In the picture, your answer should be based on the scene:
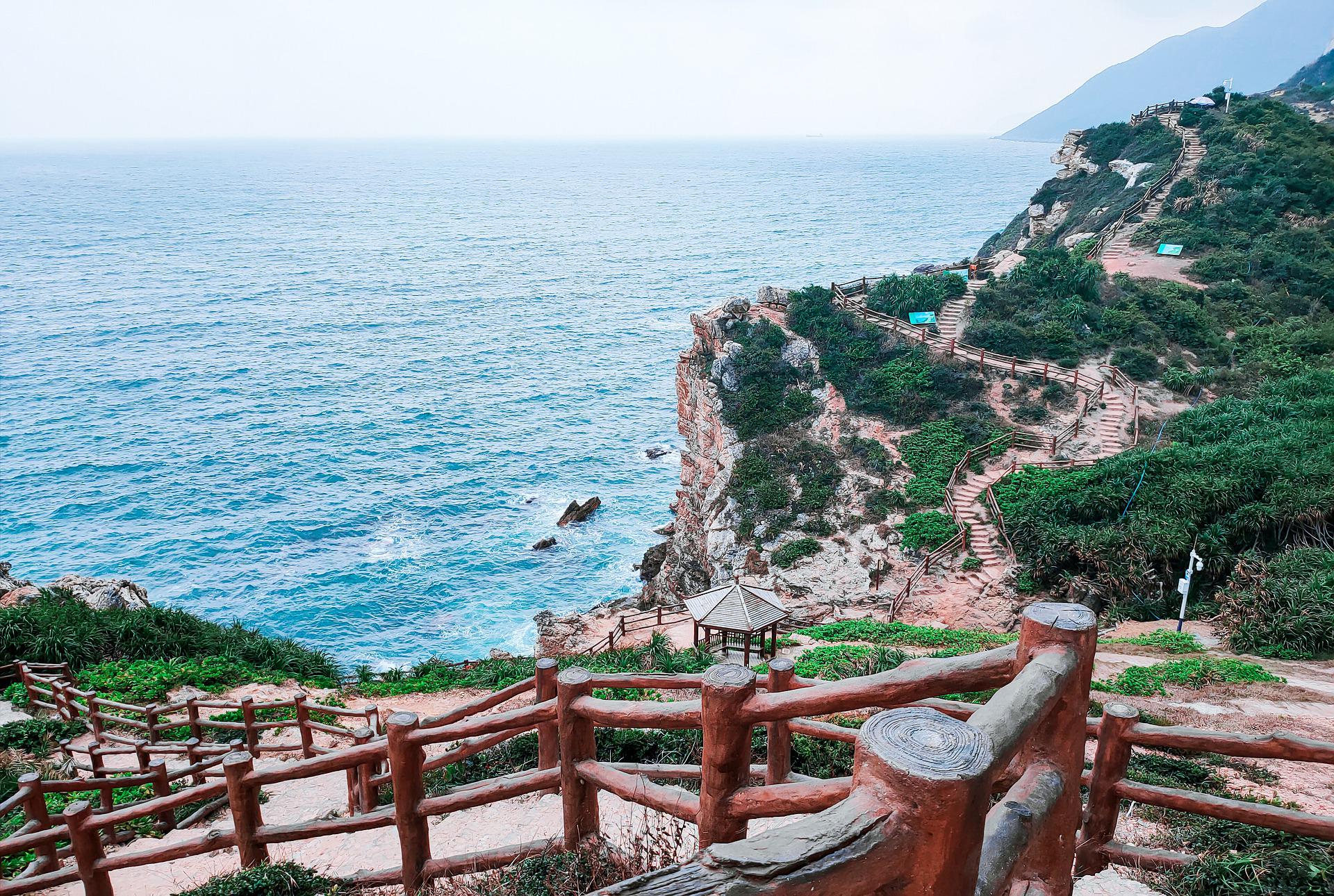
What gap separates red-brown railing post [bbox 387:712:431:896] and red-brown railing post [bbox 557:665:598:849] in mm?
1159

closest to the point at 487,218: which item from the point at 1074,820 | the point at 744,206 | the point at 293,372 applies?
the point at 744,206

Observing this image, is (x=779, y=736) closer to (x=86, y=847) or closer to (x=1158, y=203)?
(x=86, y=847)

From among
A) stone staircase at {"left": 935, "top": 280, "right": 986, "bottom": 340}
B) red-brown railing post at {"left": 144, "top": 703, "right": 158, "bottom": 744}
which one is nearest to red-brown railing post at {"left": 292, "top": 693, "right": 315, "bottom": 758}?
red-brown railing post at {"left": 144, "top": 703, "right": 158, "bottom": 744}

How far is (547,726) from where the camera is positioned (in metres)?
6.25

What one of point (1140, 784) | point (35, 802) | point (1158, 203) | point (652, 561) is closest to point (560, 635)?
point (652, 561)

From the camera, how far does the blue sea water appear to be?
35.4 meters

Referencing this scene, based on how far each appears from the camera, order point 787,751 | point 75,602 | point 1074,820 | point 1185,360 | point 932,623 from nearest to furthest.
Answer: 1. point 1074,820
2. point 787,751
3. point 75,602
4. point 932,623
5. point 1185,360

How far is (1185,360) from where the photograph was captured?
30781 millimetres

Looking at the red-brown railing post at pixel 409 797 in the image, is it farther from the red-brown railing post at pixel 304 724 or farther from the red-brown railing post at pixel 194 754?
the red-brown railing post at pixel 304 724

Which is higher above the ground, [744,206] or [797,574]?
[744,206]

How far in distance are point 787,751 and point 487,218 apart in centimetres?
15416

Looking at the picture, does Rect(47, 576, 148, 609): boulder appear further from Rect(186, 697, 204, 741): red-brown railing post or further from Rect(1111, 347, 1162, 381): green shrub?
Rect(1111, 347, 1162, 381): green shrub

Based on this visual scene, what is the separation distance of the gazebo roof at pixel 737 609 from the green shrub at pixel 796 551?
6444 mm

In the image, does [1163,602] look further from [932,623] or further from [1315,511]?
[932,623]
